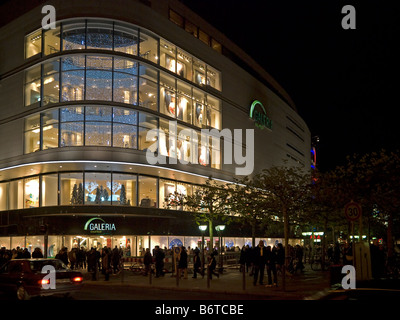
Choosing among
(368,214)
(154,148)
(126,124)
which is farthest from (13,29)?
(368,214)

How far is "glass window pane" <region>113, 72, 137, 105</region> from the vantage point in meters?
41.2

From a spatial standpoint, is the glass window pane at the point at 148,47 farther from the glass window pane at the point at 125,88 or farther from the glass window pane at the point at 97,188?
the glass window pane at the point at 97,188

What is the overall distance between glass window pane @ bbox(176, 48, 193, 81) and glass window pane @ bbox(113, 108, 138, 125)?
7.95 meters

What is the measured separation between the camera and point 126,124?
41062 mm

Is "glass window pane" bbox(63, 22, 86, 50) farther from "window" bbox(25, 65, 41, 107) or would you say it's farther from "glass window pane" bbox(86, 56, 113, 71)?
"window" bbox(25, 65, 41, 107)

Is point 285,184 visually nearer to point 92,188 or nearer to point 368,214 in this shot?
point 368,214

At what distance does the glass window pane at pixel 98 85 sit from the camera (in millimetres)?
40500

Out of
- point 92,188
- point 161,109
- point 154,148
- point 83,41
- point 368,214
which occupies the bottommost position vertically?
point 368,214

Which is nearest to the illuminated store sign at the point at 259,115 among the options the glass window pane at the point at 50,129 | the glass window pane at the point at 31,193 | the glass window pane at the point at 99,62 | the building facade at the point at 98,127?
the building facade at the point at 98,127

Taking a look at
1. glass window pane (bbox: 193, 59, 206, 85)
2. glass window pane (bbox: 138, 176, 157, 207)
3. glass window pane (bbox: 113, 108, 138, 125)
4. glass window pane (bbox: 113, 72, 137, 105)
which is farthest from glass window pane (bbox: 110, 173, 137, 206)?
glass window pane (bbox: 193, 59, 206, 85)

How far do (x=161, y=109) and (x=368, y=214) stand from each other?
2051cm

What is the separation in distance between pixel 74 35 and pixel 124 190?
14478 millimetres

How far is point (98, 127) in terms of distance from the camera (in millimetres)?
40406

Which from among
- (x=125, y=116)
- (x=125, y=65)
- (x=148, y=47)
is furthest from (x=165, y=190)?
(x=148, y=47)
